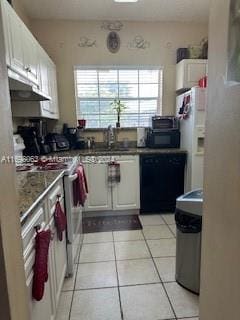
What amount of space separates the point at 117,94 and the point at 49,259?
2.92 metres

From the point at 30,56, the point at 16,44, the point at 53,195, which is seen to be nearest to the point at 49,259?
the point at 53,195

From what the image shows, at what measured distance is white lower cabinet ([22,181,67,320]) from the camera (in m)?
1.08

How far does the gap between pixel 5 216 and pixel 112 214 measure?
2.86m

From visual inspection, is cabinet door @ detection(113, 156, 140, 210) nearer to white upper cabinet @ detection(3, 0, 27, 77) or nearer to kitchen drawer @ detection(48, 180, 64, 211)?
kitchen drawer @ detection(48, 180, 64, 211)

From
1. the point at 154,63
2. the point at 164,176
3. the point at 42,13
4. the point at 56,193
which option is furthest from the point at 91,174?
the point at 42,13

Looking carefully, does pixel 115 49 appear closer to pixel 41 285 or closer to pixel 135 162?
pixel 135 162

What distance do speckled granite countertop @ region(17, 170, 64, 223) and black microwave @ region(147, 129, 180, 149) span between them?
1.91m

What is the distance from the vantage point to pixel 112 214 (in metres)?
3.47

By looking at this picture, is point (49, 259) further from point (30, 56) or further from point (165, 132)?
point (165, 132)

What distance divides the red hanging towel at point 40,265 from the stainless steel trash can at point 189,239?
1048mm

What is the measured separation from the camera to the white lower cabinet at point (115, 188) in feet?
10.7

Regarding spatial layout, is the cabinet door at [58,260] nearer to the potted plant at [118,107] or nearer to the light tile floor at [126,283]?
the light tile floor at [126,283]

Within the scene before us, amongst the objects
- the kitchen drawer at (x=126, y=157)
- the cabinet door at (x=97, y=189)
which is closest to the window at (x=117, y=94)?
the kitchen drawer at (x=126, y=157)

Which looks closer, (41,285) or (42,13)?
(41,285)
